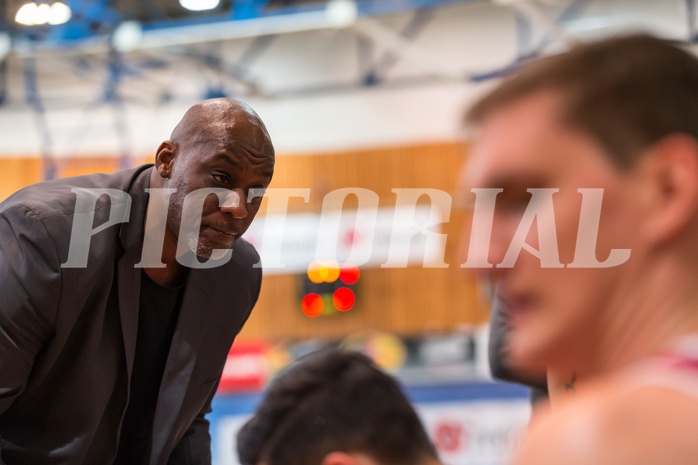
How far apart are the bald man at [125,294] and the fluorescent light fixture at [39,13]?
643 cm

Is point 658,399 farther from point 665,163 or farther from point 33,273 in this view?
point 33,273

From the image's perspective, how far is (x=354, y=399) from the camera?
143cm

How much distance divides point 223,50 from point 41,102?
2.54m

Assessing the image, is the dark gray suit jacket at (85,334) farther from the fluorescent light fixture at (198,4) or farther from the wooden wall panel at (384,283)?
the wooden wall panel at (384,283)

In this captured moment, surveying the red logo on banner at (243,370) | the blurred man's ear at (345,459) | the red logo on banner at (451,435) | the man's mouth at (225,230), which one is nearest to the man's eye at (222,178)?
the man's mouth at (225,230)

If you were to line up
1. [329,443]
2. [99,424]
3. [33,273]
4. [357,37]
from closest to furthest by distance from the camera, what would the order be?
[329,443], [33,273], [99,424], [357,37]

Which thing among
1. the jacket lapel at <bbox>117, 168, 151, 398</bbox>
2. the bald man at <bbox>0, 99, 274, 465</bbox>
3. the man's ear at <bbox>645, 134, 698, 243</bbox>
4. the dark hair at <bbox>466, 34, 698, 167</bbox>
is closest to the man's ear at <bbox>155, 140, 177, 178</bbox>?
the bald man at <bbox>0, 99, 274, 465</bbox>

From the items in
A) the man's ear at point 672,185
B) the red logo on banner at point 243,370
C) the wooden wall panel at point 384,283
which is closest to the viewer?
the man's ear at point 672,185

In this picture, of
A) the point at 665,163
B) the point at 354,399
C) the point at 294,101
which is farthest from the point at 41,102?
the point at 665,163

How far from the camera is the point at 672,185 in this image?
2.11 feet

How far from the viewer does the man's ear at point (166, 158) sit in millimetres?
2494

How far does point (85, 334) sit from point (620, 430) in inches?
78.7

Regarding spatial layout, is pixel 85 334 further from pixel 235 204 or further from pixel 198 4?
pixel 198 4

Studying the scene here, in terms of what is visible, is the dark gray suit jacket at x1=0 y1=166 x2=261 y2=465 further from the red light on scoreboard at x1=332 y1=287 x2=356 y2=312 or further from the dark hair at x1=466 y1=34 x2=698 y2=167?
the red light on scoreboard at x1=332 y1=287 x2=356 y2=312
